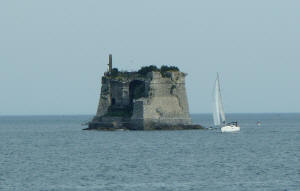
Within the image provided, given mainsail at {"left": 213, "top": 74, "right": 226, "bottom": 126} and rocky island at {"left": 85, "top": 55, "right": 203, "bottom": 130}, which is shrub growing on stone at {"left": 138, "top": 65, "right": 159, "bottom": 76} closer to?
rocky island at {"left": 85, "top": 55, "right": 203, "bottom": 130}

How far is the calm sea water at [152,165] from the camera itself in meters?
48.3

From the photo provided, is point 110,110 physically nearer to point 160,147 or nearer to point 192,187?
point 160,147

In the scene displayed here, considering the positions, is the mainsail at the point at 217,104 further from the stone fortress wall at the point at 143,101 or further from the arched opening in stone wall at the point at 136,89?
the arched opening in stone wall at the point at 136,89

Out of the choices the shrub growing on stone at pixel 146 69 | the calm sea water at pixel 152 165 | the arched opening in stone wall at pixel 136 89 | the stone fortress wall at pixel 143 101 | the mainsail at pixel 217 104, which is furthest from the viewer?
the shrub growing on stone at pixel 146 69

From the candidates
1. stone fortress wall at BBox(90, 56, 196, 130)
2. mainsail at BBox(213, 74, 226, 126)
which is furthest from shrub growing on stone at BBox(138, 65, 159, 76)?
mainsail at BBox(213, 74, 226, 126)

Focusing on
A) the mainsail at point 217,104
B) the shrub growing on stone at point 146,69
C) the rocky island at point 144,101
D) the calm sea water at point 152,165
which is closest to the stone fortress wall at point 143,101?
the rocky island at point 144,101

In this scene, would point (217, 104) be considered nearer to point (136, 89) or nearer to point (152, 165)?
point (136, 89)

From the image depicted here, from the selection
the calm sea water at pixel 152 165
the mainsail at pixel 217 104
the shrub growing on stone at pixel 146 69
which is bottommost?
the calm sea water at pixel 152 165

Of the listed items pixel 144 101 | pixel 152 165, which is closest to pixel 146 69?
pixel 144 101

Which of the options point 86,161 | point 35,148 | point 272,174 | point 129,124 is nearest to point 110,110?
point 129,124

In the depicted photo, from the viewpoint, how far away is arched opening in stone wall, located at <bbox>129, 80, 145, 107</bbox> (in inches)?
4349

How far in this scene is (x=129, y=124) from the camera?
10888 centimetres

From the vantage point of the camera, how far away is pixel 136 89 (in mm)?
112062

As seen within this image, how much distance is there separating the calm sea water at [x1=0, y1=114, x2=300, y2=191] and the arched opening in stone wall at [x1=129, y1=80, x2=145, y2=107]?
17.9 metres
